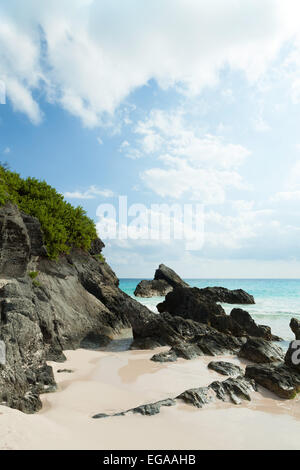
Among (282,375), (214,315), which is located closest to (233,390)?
(282,375)

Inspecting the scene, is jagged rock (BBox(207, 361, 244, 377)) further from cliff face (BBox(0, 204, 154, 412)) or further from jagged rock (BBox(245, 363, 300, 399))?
cliff face (BBox(0, 204, 154, 412))

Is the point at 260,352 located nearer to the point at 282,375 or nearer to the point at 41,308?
the point at 282,375

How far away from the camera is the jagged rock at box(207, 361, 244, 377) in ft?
33.7

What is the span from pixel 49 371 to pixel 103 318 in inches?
322

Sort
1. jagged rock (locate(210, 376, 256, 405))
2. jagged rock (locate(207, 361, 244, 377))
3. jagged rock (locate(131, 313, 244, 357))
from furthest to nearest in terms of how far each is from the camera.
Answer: jagged rock (locate(131, 313, 244, 357)) → jagged rock (locate(207, 361, 244, 377)) → jagged rock (locate(210, 376, 256, 405))

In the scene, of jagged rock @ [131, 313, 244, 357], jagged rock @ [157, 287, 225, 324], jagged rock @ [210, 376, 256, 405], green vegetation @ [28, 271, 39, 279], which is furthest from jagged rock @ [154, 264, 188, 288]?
jagged rock @ [210, 376, 256, 405]

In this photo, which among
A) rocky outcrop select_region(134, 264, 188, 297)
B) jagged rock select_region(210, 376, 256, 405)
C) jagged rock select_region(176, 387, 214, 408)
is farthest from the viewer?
rocky outcrop select_region(134, 264, 188, 297)

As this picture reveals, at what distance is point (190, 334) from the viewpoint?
16484mm

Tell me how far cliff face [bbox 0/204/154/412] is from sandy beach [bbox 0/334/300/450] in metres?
0.98

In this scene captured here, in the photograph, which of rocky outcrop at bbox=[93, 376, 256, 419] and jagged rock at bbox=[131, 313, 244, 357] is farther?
jagged rock at bbox=[131, 313, 244, 357]

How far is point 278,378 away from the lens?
339 inches

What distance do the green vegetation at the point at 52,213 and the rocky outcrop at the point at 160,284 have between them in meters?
33.3

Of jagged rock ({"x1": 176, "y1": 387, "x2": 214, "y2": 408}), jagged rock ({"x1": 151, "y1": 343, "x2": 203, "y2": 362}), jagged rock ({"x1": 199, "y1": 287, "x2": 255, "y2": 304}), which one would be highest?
jagged rock ({"x1": 176, "y1": 387, "x2": 214, "y2": 408})
